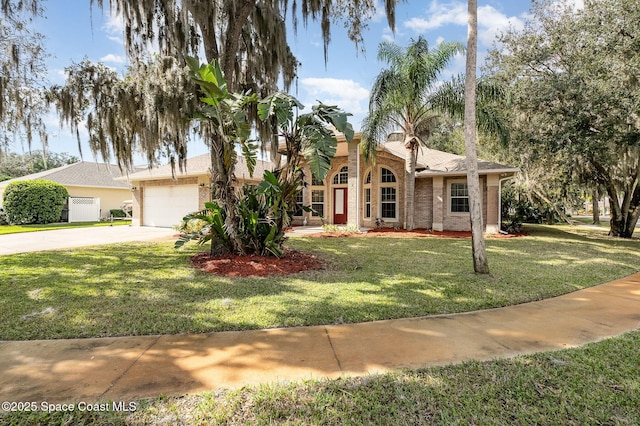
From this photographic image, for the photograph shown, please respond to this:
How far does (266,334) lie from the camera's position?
3.78 meters

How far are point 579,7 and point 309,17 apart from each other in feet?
35.0

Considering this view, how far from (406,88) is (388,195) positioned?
5.57m

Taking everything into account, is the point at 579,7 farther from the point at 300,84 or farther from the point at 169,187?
the point at 169,187

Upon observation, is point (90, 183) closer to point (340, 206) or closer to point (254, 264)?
point (340, 206)

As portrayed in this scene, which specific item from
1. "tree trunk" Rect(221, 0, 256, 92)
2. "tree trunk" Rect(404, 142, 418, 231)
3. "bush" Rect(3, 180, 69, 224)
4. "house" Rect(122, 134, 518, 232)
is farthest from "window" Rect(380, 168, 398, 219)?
"bush" Rect(3, 180, 69, 224)

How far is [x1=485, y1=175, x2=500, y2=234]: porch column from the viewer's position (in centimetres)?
1472

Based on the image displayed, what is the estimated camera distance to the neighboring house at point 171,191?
16.8 metres

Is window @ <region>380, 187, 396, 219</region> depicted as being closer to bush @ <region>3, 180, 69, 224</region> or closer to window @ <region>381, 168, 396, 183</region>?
window @ <region>381, 168, 396, 183</region>

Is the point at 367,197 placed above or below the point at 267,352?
above

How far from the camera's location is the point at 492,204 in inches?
584

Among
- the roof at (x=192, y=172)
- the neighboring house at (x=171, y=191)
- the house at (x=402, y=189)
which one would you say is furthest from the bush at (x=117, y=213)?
the house at (x=402, y=189)

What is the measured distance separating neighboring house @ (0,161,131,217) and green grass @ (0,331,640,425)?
2432 centimetres

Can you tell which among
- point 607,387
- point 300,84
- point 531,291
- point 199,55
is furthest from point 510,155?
point 607,387

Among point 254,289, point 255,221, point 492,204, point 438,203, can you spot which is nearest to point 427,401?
point 254,289
